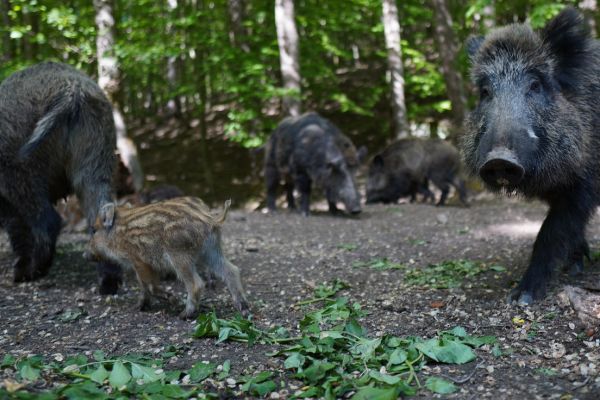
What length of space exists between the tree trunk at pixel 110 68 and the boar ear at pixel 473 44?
6406mm

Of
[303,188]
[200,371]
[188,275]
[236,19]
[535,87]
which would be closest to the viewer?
[200,371]

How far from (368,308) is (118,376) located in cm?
199

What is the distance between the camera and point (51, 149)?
191 inches

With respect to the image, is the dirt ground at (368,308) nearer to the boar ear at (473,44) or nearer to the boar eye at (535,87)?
the boar eye at (535,87)

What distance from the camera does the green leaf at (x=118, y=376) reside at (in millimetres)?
2896

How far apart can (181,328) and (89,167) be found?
5.85 ft

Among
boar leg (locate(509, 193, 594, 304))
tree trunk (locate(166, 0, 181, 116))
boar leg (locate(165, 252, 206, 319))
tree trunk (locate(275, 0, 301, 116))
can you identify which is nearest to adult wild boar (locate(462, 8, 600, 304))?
boar leg (locate(509, 193, 594, 304))

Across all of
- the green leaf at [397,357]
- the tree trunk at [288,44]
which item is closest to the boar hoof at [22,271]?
the green leaf at [397,357]

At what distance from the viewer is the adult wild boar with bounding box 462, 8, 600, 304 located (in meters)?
4.04

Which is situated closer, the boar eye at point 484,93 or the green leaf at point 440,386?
the green leaf at point 440,386

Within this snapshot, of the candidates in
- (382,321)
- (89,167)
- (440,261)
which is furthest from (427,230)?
(89,167)

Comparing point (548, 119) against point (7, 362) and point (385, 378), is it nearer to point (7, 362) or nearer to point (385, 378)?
point (385, 378)

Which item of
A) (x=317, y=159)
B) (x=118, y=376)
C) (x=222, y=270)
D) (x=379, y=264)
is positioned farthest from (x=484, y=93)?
(x=317, y=159)

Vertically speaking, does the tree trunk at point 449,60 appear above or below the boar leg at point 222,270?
above
